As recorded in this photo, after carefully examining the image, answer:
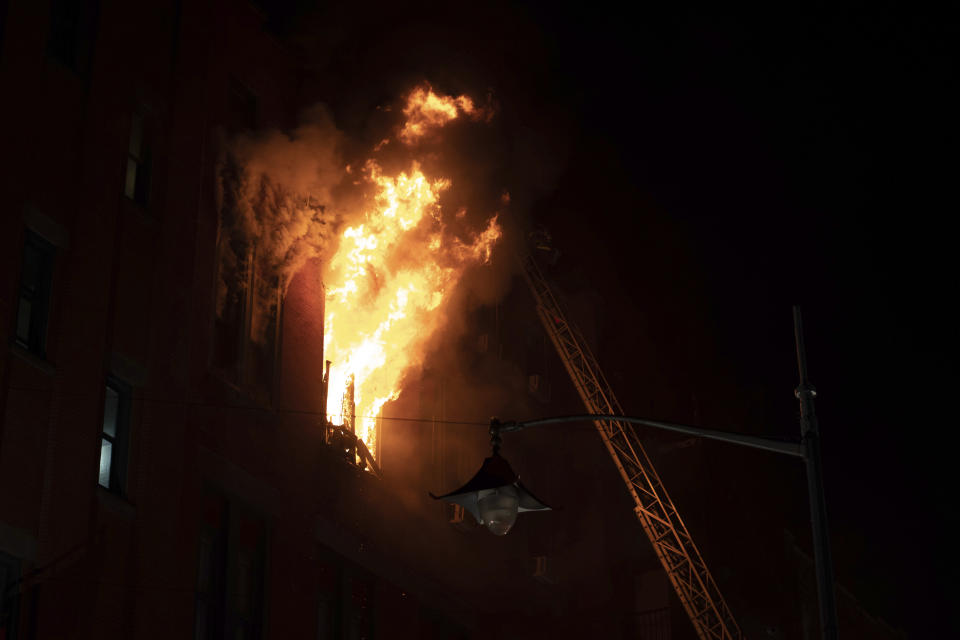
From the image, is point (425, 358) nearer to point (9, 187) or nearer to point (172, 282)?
point (172, 282)

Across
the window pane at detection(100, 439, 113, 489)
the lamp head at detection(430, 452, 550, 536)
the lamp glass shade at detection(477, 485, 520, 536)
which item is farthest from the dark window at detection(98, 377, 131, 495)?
the lamp glass shade at detection(477, 485, 520, 536)

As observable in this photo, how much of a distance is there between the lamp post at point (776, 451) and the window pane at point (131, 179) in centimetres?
612

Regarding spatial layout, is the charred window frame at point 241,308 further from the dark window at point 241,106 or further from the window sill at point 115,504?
the window sill at point 115,504

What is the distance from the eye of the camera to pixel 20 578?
Result: 41.4ft

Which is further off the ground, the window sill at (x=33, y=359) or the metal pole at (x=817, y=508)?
the window sill at (x=33, y=359)

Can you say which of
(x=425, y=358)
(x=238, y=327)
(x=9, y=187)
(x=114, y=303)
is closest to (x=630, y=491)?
(x=425, y=358)

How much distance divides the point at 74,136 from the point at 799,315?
8.60 metres

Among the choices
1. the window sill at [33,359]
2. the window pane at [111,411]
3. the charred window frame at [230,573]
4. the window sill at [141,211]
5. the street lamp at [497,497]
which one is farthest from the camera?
the charred window frame at [230,573]

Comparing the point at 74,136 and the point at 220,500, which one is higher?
the point at 74,136

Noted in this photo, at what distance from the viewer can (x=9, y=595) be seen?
12484 mm

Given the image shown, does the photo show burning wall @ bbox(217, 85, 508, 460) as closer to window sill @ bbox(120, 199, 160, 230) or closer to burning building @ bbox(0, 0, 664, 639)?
burning building @ bbox(0, 0, 664, 639)

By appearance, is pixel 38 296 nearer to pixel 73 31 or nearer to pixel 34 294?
pixel 34 294

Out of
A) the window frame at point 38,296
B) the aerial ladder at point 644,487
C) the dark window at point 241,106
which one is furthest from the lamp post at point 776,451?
the aerial ladder at point 644,487

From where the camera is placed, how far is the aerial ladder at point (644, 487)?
2903 cm
